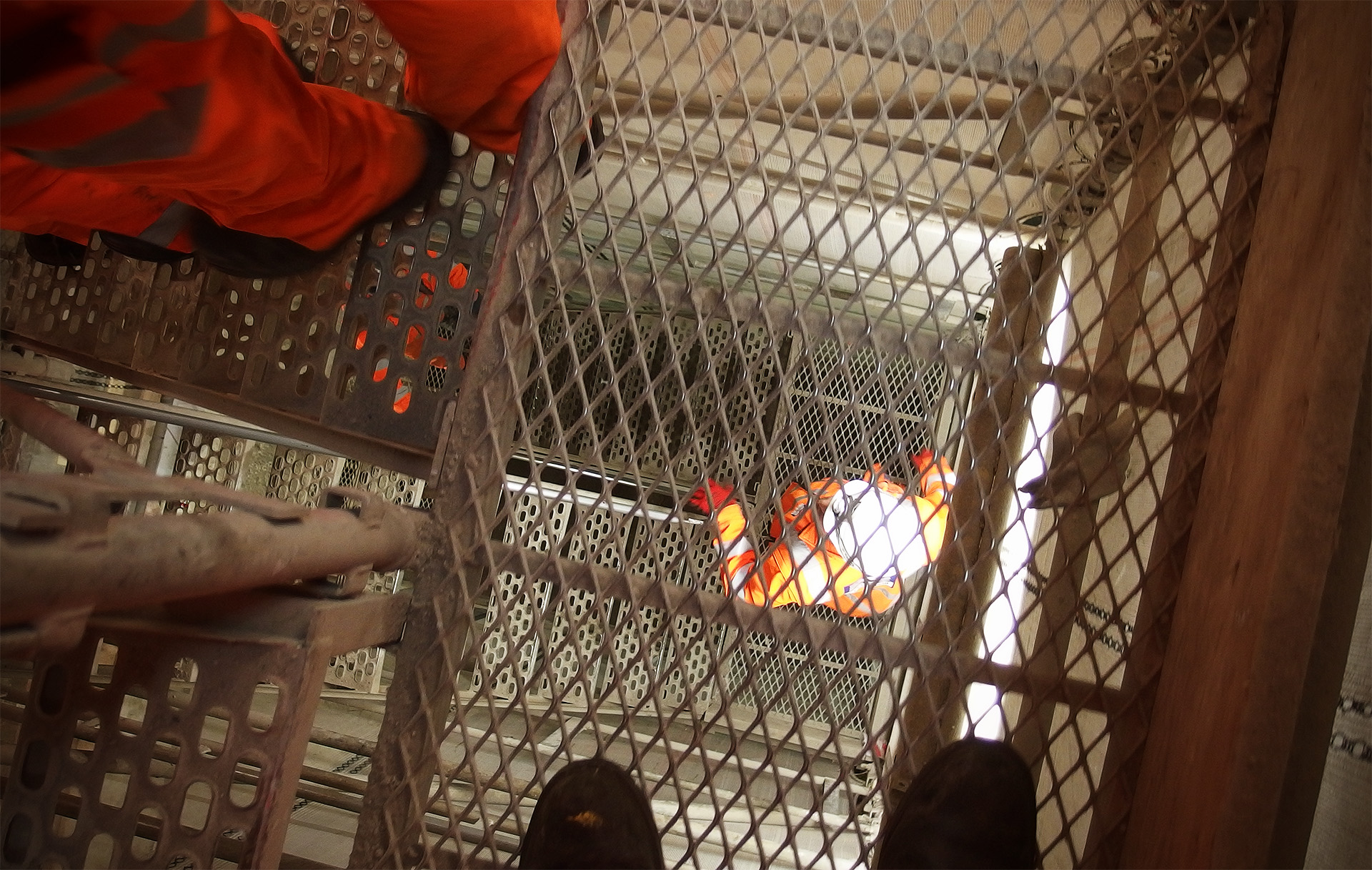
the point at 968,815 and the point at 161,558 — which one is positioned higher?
the point at 161,558

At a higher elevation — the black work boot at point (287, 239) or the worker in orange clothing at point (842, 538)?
the black work boot at point (287, 239)

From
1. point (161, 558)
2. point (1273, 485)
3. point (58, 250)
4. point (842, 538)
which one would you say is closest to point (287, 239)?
point (58, 250)

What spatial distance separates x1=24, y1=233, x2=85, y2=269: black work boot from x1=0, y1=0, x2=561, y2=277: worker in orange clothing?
0.13 m

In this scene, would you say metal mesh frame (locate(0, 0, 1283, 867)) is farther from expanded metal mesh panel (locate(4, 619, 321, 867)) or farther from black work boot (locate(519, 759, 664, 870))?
expanded metal mesh panel (locate(4, 619, 321, 867))

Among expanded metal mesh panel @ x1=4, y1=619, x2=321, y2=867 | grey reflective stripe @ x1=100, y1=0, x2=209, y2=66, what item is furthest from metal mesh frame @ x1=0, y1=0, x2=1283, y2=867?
grey reflective stripe @ x1=100, y1=0, x2=209, y2=66

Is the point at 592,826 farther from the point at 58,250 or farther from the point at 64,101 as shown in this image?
the point at 58,250

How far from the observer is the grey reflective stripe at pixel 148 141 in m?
1.09

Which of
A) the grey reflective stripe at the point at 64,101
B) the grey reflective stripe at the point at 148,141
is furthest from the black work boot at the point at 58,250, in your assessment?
the grey reflective stripe at the point at 64,101

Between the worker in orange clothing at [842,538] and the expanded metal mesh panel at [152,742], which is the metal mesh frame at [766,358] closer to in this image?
the worker in orange clothing at [842,538]

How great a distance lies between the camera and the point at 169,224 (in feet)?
5.06

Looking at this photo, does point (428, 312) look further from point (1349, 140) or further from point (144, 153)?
point (1349, 140)

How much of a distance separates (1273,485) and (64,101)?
1592mm

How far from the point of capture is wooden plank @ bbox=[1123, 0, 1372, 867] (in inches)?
42.7

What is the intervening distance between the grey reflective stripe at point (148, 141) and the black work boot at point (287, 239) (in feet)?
1.36
